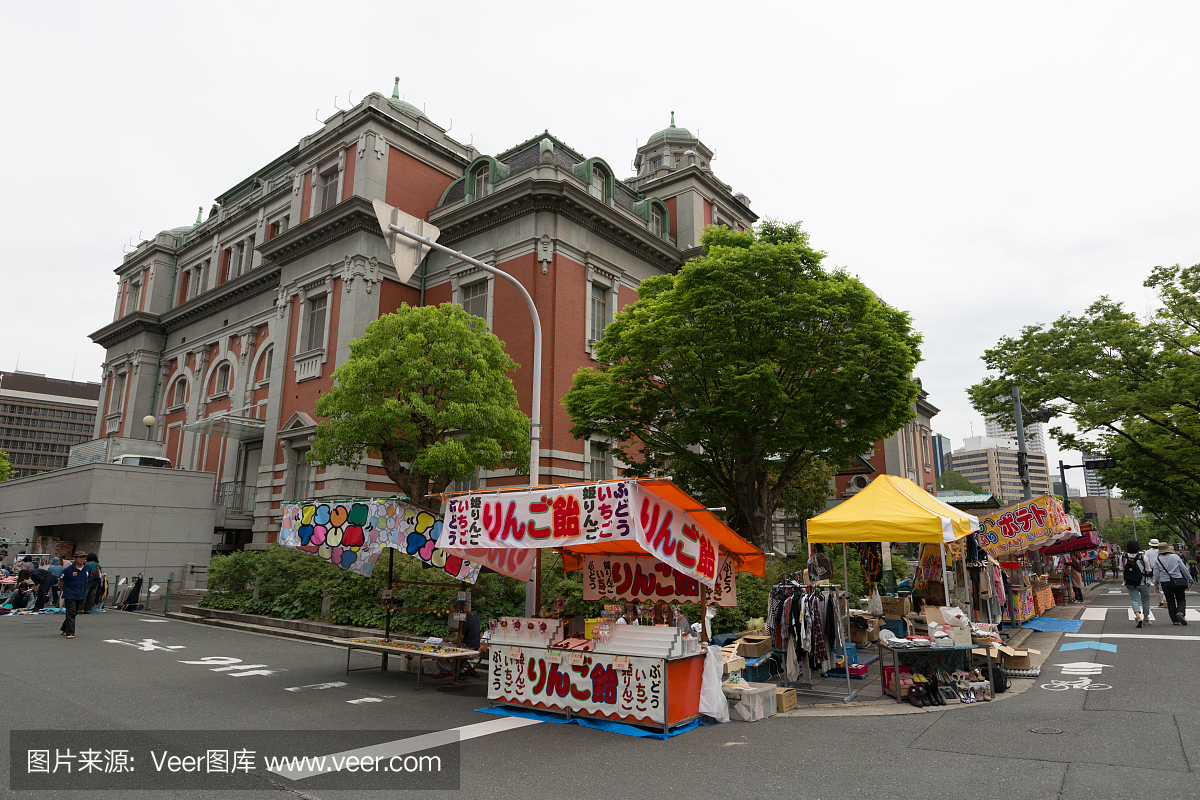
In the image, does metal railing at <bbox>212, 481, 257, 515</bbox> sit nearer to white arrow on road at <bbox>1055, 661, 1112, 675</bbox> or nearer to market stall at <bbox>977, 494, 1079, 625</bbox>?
market stall at <bbox>977, 494, 1079, 625</bbox>

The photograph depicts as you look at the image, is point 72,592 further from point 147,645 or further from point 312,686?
point 312,686

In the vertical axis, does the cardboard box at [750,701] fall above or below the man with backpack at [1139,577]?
below

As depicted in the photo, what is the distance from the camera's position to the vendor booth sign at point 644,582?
1067cm

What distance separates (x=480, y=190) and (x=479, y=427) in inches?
565

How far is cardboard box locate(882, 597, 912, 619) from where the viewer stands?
1503 cm

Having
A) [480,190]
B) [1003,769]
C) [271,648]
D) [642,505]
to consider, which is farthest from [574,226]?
[1003,769]

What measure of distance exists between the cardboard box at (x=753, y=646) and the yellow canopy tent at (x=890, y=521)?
1950 mm

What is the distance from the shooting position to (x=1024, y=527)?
691 inches

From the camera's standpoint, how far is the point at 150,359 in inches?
1754

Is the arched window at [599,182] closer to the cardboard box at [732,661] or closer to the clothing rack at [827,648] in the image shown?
the clothing rack at [827,648]

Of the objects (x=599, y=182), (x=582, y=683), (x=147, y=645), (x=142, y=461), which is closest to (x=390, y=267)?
(x=599, y=182)

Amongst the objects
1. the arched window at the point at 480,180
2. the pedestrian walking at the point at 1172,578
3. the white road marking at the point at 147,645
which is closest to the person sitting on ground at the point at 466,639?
the white road marking at the point at 147,645

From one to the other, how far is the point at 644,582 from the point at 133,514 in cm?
2739

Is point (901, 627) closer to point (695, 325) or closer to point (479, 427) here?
point (695, 325)
